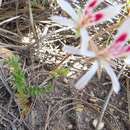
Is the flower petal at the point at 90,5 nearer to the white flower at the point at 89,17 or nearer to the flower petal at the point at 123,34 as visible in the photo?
the white flower at the point at 89,17

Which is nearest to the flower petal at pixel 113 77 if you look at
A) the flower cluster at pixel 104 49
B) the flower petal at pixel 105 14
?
the flower cluster at pixel 104 49

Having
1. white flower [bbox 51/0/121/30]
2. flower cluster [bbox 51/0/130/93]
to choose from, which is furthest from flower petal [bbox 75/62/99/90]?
white flower [bbox 51/0/121/30]

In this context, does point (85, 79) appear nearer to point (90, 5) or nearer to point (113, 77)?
point (113, 77)

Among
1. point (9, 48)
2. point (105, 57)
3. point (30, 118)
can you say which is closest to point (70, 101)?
point (30, 118)

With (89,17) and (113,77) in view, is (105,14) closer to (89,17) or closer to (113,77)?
(89,17)

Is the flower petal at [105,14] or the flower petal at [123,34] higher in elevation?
the flower petal at [105,14]

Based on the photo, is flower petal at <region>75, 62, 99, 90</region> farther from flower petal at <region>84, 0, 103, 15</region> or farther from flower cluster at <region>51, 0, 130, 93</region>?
flower petal at <region>84, 0, 103, 15</region>

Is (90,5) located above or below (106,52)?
above

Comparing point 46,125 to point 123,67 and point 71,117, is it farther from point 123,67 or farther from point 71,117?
point 123,67

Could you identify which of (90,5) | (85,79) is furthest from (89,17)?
(85,79)
